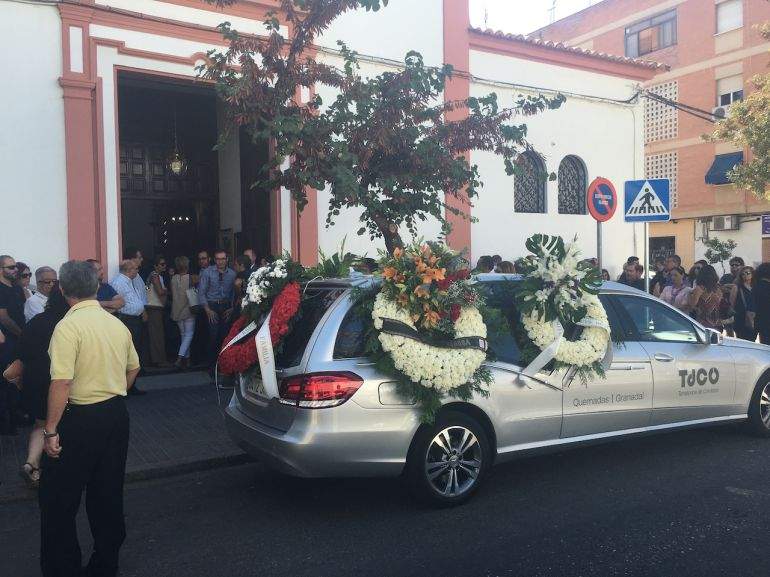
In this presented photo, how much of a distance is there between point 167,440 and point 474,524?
3.54 m

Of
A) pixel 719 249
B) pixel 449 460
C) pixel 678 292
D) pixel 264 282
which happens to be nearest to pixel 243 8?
pixel 264 282

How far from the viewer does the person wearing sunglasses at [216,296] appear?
10.4 meters

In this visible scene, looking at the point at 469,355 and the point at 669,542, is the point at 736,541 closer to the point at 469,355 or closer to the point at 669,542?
the point at 669,542

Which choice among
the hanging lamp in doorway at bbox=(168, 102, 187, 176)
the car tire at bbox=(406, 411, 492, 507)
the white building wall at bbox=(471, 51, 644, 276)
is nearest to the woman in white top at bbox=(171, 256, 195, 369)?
the hanging lamp in doorway at bbox=(168, 102, 187, 176)

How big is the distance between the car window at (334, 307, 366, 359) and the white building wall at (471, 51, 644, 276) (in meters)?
8.55

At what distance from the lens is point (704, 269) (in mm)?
9789

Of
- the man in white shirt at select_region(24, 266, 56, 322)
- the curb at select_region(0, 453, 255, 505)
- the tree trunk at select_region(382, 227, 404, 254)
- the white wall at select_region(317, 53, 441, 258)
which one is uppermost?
the white wall at select_region(317, 53, 441, 258)

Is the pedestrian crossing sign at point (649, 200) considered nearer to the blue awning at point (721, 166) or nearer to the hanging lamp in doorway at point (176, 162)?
the hanging lamp in doorway at point (176, 162)

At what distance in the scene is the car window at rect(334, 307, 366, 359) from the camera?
16.0 feet

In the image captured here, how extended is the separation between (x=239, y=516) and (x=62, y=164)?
6.32m

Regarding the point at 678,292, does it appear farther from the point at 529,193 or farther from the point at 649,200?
the point at 529,193

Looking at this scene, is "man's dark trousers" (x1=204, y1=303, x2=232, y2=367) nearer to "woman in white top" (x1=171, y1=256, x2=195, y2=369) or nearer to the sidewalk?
"woman in white top" (x1=171, y1=256, x2=195, y2=369)

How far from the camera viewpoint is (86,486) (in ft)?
13.1

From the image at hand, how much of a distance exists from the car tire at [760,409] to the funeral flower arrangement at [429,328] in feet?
10.7
